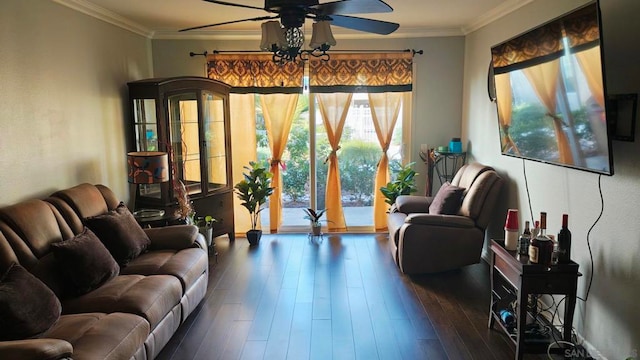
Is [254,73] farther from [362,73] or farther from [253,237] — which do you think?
[253,237]

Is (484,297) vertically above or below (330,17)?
below

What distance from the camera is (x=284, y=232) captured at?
18.2 feet

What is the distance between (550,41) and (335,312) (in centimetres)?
231

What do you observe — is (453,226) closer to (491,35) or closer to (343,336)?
(343,336)

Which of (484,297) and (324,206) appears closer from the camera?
(484,297)

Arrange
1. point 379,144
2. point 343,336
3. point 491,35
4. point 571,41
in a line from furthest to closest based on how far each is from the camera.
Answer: point 379,144 → point 491,35 → point 343,336 → point 571,41

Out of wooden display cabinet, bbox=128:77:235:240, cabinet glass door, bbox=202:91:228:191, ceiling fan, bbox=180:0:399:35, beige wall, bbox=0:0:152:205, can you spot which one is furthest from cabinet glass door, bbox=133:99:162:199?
ceiling fan, bbox=180:0:399:35

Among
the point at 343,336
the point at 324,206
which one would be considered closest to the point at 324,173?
the point at 324,206

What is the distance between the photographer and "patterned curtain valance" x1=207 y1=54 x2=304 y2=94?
5.23 m

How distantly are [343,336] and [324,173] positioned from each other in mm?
2849

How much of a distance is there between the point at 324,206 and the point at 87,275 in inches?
130

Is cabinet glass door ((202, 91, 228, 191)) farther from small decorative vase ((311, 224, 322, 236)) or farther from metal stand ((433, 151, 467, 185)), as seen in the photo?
metal stand ((433, 151, 467, 185))

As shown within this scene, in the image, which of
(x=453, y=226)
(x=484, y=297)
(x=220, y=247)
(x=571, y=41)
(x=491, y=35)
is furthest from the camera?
(x=220, y=247)

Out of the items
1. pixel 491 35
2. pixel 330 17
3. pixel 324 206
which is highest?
pixel 491 35
